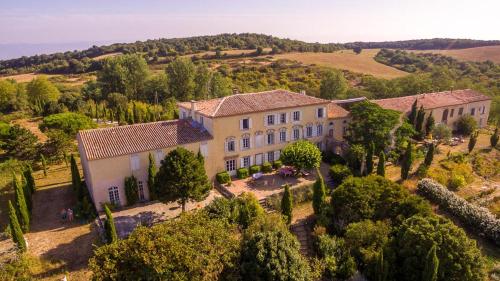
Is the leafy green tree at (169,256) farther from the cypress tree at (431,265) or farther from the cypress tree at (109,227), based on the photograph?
the cypress tree at (431,265)

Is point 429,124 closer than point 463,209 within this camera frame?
No

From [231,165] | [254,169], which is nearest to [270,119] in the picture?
[254,169]

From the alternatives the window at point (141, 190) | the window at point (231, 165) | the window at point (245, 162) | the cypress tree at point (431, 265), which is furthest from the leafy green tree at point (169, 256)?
the window at point (245, 162)

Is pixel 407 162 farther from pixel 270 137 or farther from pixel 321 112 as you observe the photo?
pixel 270 137

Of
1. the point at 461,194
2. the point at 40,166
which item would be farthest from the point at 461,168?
the point at 40,166

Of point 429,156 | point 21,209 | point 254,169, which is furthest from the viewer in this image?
point 429,156

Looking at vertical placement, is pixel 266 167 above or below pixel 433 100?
below
